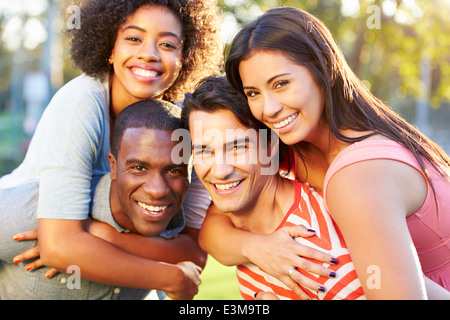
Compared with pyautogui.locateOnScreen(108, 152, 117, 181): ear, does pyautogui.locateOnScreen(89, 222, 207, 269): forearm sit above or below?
below

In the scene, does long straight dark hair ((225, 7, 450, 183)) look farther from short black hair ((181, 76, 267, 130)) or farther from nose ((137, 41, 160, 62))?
nose ((137, 41, 160, 62))

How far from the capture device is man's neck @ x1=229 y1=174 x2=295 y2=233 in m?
3.07

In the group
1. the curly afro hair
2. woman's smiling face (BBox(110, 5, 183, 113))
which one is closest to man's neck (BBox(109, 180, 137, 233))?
woman's smiling face (BBox(110, 5, 183, 113))

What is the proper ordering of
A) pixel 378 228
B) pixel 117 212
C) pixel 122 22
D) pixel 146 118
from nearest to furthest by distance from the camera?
pixel 378 228 → pixel 146 118 → pixel 117 212 → pixel 122 22

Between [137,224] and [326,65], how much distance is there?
162 cm

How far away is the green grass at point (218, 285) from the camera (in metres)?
5.93

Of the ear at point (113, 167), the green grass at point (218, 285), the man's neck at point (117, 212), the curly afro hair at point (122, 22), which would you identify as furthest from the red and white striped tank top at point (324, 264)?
the green grass at point (218, 285)

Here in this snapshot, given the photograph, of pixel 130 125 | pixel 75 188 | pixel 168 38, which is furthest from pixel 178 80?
pixel 75 188

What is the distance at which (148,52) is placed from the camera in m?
3.58

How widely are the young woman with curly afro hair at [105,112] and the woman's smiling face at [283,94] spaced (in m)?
0.99

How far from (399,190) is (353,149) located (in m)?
0.32

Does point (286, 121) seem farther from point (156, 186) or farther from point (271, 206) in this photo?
point (156, 186)

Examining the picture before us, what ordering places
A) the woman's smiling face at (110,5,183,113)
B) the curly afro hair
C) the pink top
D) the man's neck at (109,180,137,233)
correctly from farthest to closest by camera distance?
1. the curly afro hair
2. the woman's smiling face at (110,5,183,113)
3. the man's neck at (109,180,137,233)
4. the pink top

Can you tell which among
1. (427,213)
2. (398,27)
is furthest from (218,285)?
(398,27)
